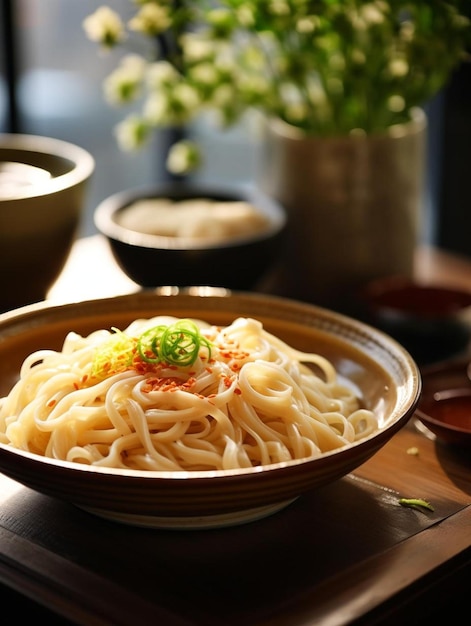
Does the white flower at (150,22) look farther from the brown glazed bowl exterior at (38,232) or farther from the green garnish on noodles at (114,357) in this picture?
the green garnish on noodles at (114,357)

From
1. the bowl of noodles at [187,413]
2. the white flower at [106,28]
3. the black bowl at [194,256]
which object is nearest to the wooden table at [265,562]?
the bowl of noodles at [187,413]

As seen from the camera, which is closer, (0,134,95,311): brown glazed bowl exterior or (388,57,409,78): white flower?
(0,134,95,311): brown glazed bowl exterior

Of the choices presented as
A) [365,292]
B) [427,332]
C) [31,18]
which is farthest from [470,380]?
[31,18]

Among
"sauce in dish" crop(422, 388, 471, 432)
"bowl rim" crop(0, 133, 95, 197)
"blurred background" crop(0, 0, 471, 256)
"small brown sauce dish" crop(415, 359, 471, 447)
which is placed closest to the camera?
"small brown sauce dish" crop(415, 359, 471, 447)

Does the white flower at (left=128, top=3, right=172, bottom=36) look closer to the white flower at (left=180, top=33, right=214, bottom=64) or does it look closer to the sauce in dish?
the white flower at (left=180, top=33, right=214, bottom=64)

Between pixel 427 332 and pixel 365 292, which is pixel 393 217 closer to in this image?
pixel 365 292

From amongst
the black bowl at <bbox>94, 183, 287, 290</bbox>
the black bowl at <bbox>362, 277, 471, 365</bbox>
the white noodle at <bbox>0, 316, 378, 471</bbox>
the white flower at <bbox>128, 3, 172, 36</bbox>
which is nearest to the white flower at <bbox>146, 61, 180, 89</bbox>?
the white flower at <bbox>128, 3, 172, 36</bbox>

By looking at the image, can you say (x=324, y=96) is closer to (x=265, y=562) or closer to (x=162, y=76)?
(x=162, y=76)
